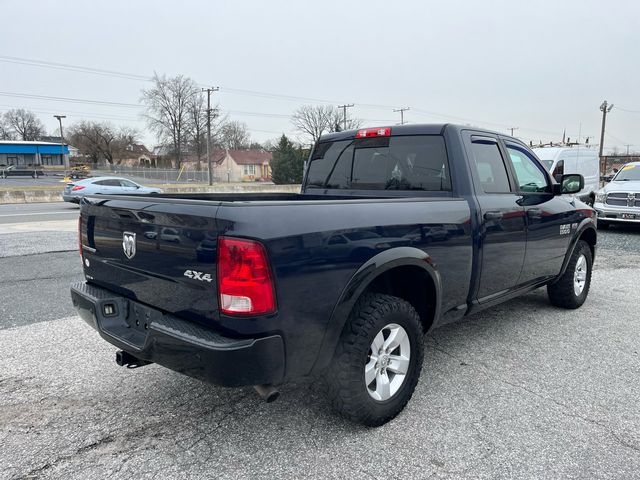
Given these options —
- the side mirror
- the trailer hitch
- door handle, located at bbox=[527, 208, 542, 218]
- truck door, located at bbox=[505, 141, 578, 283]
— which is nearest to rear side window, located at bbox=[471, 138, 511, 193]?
truck door, located at bbox=[505, 141, 578, 283]

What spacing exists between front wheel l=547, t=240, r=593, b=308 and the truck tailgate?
4.12 meters

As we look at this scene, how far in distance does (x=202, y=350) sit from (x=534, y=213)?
3243 millimetres

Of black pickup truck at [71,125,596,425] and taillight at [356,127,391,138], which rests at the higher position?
taillight at [356,127,391,138]

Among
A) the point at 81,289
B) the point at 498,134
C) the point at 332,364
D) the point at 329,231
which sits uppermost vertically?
the point at 498,134

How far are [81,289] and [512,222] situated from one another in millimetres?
3302

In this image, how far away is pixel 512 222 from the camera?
382 cm

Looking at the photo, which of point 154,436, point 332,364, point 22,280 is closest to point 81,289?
point 154,436

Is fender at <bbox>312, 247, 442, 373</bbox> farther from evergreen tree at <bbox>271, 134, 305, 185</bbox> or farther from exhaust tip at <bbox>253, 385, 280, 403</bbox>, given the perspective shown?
evergreen tree at <bbox>271, 134, 305, 185</bbox>

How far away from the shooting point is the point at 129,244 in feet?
8.66

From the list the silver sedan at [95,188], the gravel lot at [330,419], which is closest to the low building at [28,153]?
the silver sedan at [95,188]

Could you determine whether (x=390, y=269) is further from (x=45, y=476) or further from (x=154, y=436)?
(x=45, y=476)

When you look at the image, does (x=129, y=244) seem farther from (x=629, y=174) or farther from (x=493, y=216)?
(x=629, y=174)

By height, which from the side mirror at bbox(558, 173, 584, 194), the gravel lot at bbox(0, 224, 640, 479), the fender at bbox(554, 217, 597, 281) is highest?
the side mirror at bbox(558, 173, 584, 194)

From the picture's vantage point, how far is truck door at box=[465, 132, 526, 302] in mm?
3566
